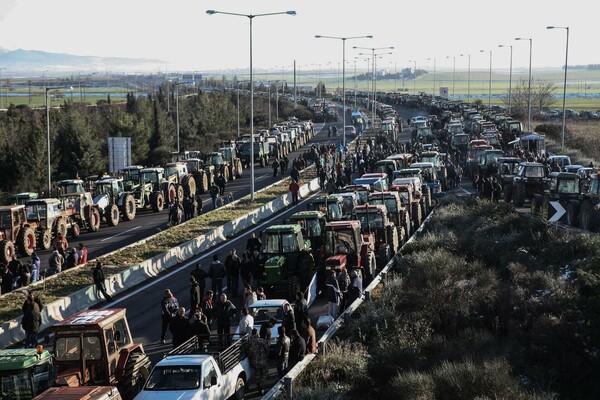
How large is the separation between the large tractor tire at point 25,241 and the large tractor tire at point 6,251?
1917 millimetres

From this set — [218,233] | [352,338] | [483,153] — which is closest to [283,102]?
[483,153]

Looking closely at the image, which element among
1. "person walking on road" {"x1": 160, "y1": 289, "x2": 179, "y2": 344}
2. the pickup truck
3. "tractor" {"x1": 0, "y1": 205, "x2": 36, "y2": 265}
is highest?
the pickup truck

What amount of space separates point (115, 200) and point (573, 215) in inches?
789

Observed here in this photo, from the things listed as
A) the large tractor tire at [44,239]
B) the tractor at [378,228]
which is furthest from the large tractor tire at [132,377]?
the large tractor tire at [44,239]

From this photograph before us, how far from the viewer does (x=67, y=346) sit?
15617 millimetres

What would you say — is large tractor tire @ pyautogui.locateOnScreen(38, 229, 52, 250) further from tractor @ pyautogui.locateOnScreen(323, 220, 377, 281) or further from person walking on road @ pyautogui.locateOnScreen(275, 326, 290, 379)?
person walking on road @ pyautogui.locateOnScreen(275, 326, 290, 379)

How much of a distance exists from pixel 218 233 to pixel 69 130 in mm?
25705

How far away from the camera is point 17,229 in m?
33.2

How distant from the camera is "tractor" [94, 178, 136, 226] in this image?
40.2 metres

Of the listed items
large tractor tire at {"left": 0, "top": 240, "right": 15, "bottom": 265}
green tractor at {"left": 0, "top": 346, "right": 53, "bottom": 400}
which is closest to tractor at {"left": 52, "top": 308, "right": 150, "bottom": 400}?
green tractor at {"left": 0, "top": 346, "right": 53, "bottom": 400}

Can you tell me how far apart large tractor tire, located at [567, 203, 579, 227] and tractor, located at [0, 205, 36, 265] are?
19466 millimetres

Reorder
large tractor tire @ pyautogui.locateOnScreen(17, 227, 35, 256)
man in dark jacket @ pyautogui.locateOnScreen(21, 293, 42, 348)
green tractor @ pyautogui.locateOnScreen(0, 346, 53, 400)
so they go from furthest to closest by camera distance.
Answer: large tractor tire @ pyautogui.locateOnScreen(17, 227, 35, 256) → man in dark jacket @ pyautogui.locateOnScreen(21, 293, 42, 348) → green tractor @ pyautogui.locateOnScreen(0, 346, 53, 400)

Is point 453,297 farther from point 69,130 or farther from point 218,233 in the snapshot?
point 69,130

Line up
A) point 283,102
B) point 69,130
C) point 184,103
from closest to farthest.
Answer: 1. point 69,130
2. point 184,103
3. point 283,102
